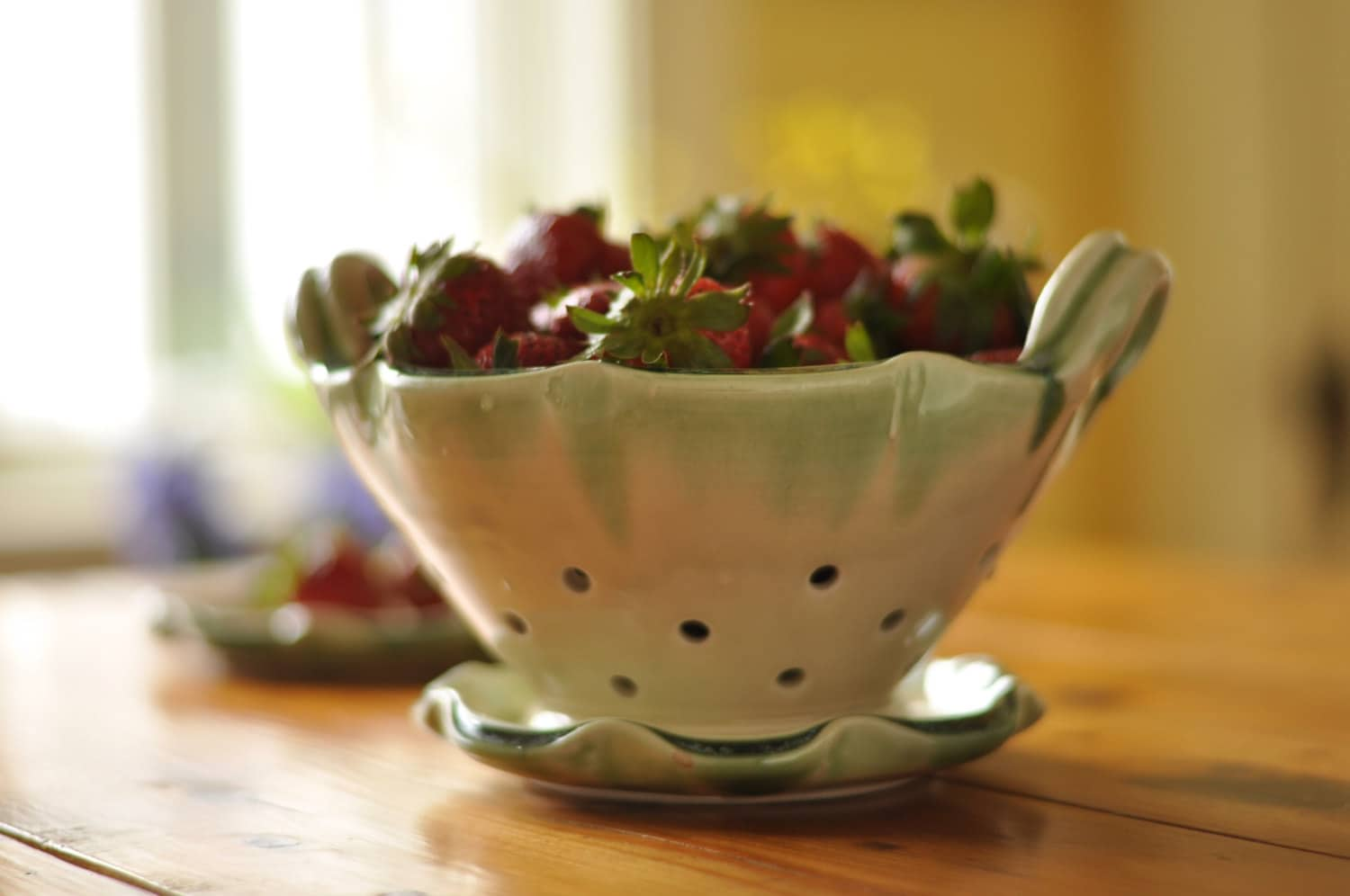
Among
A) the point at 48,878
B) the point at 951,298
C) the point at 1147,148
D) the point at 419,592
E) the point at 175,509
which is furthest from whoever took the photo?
the point at 1147,148

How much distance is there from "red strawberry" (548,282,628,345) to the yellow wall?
291 cm

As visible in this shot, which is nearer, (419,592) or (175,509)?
(419,592)

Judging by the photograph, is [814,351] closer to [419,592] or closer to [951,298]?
[951,298]

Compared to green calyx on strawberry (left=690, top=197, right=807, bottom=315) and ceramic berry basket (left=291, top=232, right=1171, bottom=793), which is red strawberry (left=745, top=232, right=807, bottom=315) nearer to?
green calyx on strawberry (left=690, top=197, right=807, bottom=315)

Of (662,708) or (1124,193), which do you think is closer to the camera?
(662,708)

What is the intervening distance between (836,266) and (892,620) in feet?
0.45

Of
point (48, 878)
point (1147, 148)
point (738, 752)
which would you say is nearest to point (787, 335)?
point (738, 752)

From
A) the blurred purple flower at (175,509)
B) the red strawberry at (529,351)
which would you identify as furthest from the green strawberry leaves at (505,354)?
the blurred purple flower at (175,509)

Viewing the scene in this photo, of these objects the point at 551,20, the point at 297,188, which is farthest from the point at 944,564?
the point at 551,20

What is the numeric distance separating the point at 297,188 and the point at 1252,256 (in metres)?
2.43

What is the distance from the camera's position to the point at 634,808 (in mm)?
500

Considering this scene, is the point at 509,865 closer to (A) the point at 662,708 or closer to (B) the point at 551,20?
(A) the point at 662,708

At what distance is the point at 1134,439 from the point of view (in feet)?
14.4

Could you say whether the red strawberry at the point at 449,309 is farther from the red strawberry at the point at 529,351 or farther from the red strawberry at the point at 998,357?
the red strawberry at the point at 998,357
